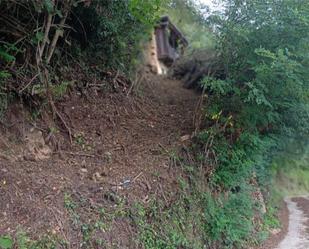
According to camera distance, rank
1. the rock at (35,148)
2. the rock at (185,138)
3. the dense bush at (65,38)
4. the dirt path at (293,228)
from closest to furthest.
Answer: the rock at (35,148), the dense bush at (65,38), the rock at (185,138), the dirt path at (293,228)

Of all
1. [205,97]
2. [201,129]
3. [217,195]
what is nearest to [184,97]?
[205,97]

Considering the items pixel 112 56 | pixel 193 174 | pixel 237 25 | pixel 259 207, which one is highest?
pixel 237 25

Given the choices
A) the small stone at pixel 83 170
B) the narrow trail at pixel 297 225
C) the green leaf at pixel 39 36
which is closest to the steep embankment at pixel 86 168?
the small stone at pixel 83 170

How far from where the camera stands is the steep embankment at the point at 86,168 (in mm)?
4840

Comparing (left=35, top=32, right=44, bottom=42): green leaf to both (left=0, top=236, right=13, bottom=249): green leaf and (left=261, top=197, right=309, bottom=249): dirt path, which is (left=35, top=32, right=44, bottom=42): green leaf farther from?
(left=261, top=197, right=309, bottom=249): dirt path

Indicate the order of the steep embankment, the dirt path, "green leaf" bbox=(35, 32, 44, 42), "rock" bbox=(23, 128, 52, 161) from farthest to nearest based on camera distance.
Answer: the dirt path → "green leaf" bbox=(35, 32, 44, 42) → "rock" bbox=(23, 128, 52, 161) → the steep embankment

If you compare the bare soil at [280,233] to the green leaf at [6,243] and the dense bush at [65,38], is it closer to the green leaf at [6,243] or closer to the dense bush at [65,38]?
the dense bush at [65,38]

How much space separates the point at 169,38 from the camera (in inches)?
707

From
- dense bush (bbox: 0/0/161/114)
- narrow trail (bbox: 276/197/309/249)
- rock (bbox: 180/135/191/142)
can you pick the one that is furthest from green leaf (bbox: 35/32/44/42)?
narrow trail (bbox: 276/197/309/249)

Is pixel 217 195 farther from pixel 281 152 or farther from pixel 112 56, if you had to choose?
pixel 281 152

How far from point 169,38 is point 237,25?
9.66m

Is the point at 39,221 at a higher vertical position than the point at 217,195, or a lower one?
higher

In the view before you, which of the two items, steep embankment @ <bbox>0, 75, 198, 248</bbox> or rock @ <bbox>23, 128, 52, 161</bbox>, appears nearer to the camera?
steep embankment @ <bbox>0, 75, 198, 248</bbox>

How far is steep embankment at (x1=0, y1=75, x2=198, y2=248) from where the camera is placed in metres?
4.84
